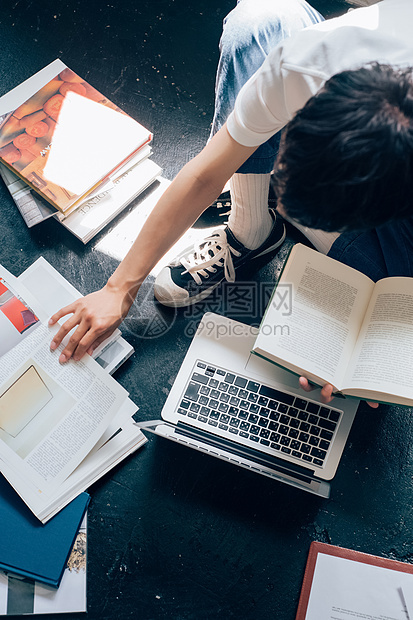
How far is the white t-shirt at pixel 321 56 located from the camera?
591mm

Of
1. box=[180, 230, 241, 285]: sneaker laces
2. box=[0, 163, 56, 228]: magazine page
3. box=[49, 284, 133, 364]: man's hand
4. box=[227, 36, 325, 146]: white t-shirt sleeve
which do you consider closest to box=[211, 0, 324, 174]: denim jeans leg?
box=[227, 36, 325, 146]: white t-shirt sleeve

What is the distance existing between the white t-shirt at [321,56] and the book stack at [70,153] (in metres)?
0.42

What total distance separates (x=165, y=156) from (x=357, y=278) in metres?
0.54

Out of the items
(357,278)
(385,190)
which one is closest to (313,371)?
(357,278)

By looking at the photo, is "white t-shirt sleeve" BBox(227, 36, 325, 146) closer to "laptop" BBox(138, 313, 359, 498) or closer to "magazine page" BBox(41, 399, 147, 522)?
"laptop" BBox(138, 313, 359, 498)

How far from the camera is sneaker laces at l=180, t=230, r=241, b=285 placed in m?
0.99

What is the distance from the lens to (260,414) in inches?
34.0

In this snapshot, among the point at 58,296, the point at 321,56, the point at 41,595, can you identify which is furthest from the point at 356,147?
the point at 41,595

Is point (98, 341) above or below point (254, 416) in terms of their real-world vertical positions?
above

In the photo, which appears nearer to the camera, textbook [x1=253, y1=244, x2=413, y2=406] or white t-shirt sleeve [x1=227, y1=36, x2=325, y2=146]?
white t-shirt sleeve [x1=227, y1=36, x2=325, y2=146]

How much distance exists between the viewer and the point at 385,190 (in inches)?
20.6

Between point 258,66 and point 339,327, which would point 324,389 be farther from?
point 258,66

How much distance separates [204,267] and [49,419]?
0.42m

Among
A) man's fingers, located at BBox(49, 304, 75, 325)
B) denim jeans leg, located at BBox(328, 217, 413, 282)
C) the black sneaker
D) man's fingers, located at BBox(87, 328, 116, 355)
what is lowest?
denim jeans leg, located at BBox(328, 217, 413, 282)
